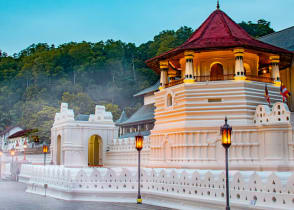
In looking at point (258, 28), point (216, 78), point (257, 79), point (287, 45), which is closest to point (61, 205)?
point (216, 78)

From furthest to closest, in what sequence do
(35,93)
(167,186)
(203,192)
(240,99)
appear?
(35,93) → (240,99) → (167,186) → (203,192)

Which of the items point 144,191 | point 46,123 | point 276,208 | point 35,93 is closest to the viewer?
point 276,208

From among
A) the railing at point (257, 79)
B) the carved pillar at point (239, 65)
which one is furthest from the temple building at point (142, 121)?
the carved pillar at point (239, 65)

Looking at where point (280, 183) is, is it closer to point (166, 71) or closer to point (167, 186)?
point (167, 186)

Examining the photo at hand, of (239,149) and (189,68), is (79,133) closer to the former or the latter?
(189,68)

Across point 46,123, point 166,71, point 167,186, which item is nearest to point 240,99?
point 166,71

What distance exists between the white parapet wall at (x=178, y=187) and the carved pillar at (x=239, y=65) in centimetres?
840

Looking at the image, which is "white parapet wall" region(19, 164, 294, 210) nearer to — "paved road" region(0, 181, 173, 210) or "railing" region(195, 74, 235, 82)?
"paved road" region(0, 181, 173, 210)

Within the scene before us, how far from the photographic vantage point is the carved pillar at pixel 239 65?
87.4 feet

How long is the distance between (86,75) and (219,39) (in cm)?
7613

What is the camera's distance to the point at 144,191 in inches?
877

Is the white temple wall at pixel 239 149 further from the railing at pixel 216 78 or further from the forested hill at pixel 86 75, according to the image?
the forested hill at pixel 86 75

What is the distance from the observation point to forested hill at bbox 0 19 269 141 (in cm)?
9531

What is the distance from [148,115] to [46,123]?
14.2 m
